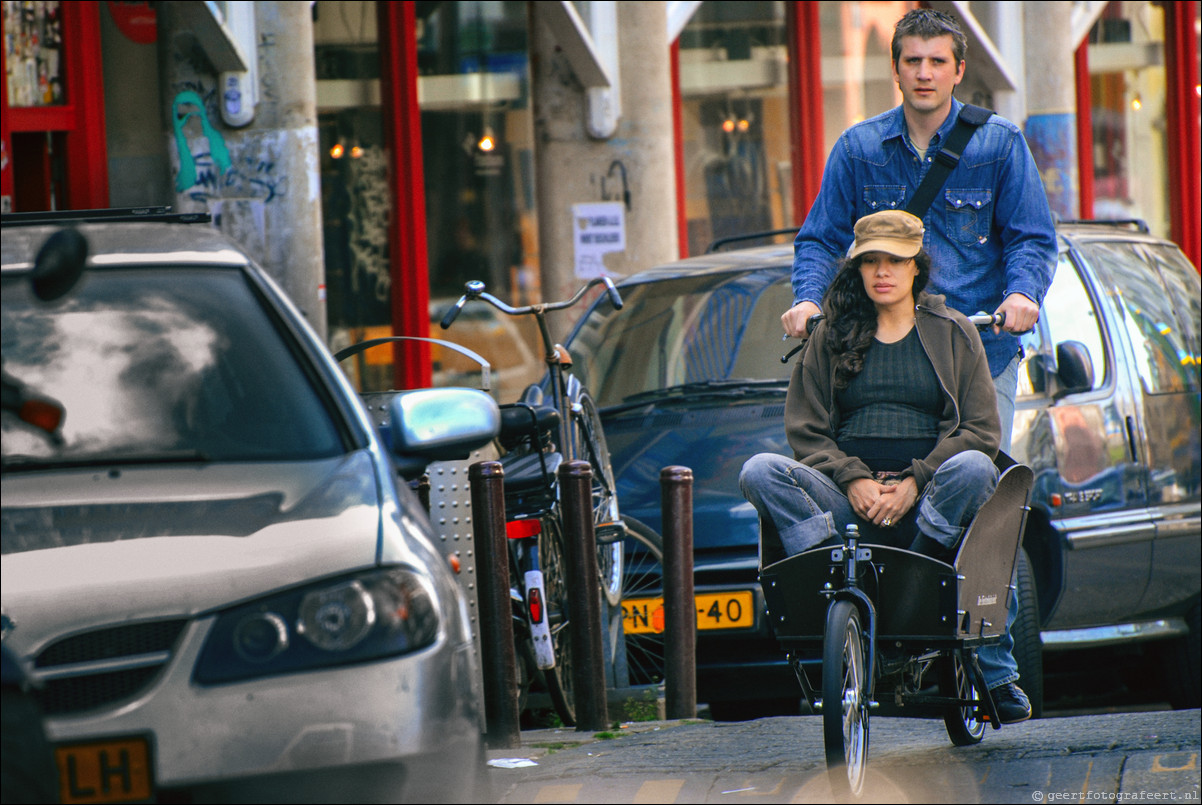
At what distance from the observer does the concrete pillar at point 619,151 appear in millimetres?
11992

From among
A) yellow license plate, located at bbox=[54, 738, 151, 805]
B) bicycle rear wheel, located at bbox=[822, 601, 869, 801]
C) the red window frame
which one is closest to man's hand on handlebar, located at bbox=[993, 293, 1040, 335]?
bicycle rear wheel, located at bbox=[822, 601, 869, 801]

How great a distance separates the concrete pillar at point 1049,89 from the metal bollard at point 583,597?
30.2 feet

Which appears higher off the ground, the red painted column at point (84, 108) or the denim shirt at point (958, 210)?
the red painted column at point (84, 108)

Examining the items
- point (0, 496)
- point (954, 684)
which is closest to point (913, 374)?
point (954, 684)

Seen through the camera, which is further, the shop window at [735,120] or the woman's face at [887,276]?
the shop window at [735,120]

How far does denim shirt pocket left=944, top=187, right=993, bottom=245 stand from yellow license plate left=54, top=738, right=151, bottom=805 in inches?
129

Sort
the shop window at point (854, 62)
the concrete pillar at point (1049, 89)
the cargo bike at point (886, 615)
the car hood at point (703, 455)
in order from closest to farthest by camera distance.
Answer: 1. the cargo bike at point (886, 615)
2. the car hood at point (703, 455)
3. the concrete pillar at point (1049, 89)
4. the shop window at point (854, 62)

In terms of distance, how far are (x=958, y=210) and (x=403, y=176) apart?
731 centimetres

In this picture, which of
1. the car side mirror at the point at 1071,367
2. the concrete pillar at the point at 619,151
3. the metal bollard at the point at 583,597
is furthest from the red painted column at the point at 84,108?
the car side mirror at the point at 1071,367

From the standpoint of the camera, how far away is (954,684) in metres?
4.92

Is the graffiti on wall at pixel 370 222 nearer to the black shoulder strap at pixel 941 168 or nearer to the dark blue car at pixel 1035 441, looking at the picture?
the dark blue car at pixel 1035 441

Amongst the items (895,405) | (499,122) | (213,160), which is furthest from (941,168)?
(499,122)

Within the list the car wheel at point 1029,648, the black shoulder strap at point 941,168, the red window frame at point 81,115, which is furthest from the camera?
the red window frame at point 81,115

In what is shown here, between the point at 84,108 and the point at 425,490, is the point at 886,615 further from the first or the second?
the point at 84,108
